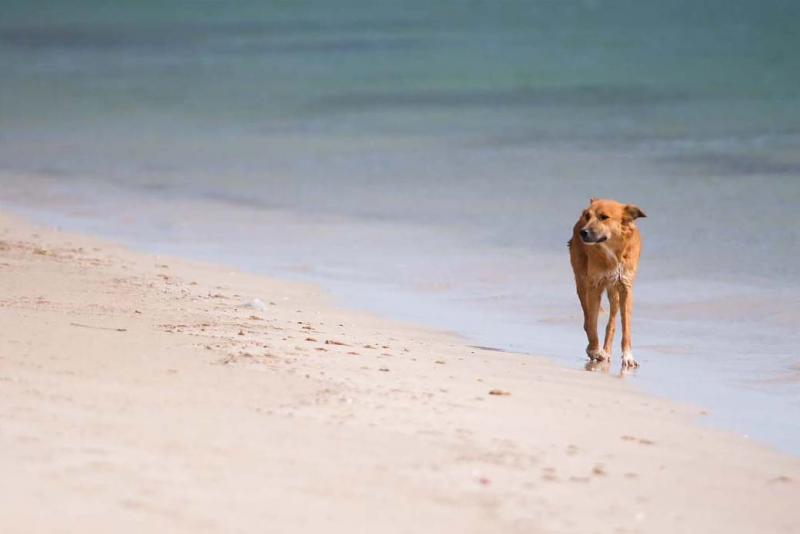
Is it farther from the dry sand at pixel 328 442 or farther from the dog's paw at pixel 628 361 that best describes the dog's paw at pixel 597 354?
the dry sand at pixel 328 442

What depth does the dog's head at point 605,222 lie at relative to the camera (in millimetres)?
9266

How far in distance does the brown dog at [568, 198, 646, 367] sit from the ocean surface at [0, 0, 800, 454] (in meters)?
0.26

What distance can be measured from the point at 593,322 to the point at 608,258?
0.41 meters

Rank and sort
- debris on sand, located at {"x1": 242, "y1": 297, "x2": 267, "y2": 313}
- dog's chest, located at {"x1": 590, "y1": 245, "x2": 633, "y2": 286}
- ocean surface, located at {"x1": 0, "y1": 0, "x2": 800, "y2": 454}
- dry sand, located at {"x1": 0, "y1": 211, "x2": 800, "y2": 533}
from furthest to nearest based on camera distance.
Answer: ocean surface, located at {"x1": 0, "y1": 0, "x2": 800, "y2": 454}, debris on sand, located at {"x1": 242, "y1": 297, "x2": 267, "y2": 313}, dog's chest, located at {"x1": 590, "y1": 245, "x2": 633, "y2": 286}, dry sand, located at {"x1": 0, "y1": 211, "x2": 800, "y2": 533}

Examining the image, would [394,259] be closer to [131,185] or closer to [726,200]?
[726,200]

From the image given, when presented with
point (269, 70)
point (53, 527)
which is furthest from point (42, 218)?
point (269, 70)

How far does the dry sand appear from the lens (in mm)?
4961

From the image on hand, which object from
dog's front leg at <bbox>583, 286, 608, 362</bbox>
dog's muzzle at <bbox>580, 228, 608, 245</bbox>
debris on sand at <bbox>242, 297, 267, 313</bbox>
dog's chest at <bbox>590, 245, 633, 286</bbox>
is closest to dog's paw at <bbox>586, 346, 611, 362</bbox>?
dog's front leg at <bbox>583, 286, 608, 362</bbox>

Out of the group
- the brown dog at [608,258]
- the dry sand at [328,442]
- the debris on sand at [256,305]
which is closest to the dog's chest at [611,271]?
the brown dog at [608,258]

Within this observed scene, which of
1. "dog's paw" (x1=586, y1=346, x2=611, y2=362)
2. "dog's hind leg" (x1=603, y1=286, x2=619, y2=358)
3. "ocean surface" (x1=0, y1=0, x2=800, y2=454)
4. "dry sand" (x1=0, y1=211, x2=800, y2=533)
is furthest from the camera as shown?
"ocean surface" (x1=0, y1=0, x2=800, y2=454)

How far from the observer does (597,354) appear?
9.03 meters

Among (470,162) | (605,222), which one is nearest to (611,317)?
(605,222)

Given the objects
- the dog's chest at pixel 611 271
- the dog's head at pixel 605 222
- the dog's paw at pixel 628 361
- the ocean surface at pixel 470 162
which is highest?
the ocean surface at pixel 470 162

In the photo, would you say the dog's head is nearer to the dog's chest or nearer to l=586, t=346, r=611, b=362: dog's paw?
the dog's chest
